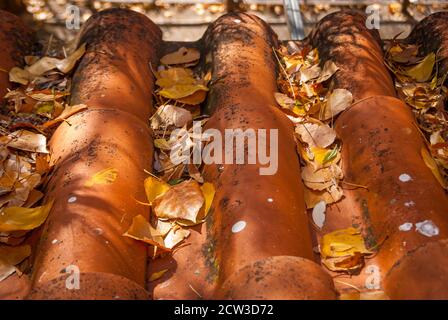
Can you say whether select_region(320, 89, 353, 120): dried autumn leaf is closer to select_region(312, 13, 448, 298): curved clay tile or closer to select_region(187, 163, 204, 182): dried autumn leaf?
select_region(312, 13, 448, 298): curved clay tile

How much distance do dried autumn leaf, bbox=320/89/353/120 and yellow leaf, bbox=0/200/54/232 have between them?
3.72 feet

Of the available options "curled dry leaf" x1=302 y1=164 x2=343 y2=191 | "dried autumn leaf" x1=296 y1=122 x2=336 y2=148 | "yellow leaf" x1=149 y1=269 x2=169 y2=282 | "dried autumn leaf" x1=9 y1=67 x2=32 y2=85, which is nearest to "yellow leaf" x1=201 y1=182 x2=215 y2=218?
"yellow leaf" x1=149 y1=269 x2=169 y2=282

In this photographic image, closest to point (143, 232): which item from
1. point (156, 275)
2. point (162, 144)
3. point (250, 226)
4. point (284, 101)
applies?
point (156, 275)

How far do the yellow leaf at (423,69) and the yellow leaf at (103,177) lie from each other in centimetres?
147

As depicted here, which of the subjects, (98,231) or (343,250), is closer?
(98,231)

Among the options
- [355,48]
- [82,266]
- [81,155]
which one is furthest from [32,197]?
[355,48]

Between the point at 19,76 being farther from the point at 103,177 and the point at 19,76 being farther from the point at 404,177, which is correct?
the point at 404,177

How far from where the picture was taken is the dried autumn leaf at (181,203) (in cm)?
→ 214

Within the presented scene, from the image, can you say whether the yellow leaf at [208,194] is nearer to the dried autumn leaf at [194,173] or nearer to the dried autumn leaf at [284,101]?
the dried autumn leaf at [194,173]

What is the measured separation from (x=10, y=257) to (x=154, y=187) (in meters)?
0.54

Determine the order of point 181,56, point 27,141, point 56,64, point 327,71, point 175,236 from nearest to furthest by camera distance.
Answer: point 175,236 < point 27,141 < point 327,71 < point 56,64 < point 181,56

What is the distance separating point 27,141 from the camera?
2.41 m

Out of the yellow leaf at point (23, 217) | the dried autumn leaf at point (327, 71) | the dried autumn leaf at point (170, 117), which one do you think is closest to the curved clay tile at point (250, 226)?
the dried autumn leaf at point (170, 117)

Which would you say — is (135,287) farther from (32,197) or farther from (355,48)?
(355,48)
